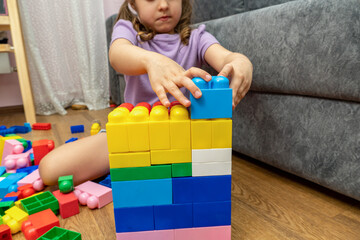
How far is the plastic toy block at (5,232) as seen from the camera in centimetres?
55

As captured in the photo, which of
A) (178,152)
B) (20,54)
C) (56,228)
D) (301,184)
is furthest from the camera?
(20,54)

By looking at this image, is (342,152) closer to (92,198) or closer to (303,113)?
(303,113)

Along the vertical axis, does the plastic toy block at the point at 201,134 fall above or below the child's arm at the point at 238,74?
below

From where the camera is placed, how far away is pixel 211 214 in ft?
1.53

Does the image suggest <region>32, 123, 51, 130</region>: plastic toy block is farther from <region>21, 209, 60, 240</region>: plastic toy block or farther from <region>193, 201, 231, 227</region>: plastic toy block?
<region>193, 201, 231, 227</region>: plastic toy block

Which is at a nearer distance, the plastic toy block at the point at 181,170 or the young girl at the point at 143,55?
the plastic toy block at the point at 181,170

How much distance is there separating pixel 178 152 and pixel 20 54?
1444 millimetres

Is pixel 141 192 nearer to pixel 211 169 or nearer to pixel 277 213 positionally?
pixel 211 169

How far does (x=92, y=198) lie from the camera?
678 mm

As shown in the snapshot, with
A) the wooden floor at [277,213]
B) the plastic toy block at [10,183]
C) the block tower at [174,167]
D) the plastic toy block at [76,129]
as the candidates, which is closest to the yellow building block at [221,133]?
the block tower at [174,167]

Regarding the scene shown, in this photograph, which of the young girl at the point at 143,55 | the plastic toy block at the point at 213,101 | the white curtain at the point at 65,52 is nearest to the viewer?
the plastic toy block at the point at 213,101

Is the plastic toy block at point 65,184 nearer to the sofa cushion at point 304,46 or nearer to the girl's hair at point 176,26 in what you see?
the girl's hair at point 176,26

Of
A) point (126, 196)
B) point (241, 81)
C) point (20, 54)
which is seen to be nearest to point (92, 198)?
point (126, 196)

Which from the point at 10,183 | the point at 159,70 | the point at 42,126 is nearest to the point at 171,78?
the point at 159,70
